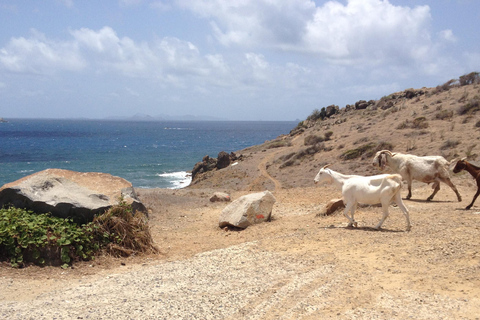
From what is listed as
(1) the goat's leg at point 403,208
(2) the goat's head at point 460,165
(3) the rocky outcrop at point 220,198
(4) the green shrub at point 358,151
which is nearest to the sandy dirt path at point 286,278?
(1) the goat's leg at point 403,208

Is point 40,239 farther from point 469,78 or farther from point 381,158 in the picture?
point 469,78

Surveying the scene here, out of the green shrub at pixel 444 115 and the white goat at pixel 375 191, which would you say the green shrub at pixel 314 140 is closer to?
the green shrub at pixel 444 115

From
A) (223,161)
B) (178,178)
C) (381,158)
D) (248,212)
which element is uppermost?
(381,158)

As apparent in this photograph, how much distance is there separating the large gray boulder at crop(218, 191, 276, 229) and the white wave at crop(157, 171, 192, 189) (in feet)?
87.4

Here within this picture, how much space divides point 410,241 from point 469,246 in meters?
1.19

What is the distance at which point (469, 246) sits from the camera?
8.46 meters

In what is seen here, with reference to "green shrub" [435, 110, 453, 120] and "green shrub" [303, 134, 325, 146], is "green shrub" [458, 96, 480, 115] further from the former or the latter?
"green shrub" [303, 134, 325, 146]

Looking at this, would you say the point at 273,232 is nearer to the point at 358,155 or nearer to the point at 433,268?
the point at 433,268

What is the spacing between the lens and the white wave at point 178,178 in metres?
40.8

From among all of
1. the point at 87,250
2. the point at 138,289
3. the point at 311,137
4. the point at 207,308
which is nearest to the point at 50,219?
the point at 87,250

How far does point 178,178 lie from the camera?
4500 cm

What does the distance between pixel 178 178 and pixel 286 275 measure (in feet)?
124

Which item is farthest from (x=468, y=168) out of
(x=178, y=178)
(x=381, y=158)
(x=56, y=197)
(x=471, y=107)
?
(x=178, y=178)

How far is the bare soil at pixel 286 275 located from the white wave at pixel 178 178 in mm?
26675
